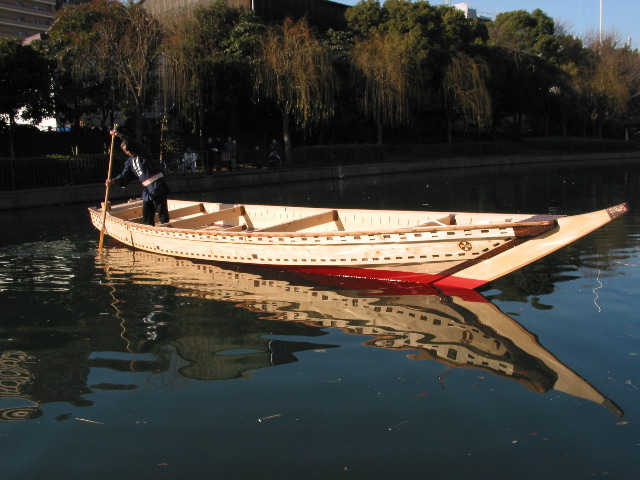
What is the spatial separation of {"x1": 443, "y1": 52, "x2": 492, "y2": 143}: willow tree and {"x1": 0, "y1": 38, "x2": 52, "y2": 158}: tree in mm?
19230

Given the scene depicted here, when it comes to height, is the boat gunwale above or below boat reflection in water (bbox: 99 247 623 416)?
above

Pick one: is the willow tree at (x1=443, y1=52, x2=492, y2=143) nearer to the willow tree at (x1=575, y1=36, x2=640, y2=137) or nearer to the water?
the willow tree at (x1=575, y1=36, x2=640, y2=137)

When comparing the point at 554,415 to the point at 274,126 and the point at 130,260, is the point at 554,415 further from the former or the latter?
the point at 274,126

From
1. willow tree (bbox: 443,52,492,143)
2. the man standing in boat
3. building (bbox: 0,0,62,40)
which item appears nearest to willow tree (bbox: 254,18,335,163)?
willow tree (bbox: 443,52,492,143)

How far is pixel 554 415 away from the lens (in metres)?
4.04

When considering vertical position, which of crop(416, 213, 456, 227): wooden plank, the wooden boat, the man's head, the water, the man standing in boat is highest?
the man's head

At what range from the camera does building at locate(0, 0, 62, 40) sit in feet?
219

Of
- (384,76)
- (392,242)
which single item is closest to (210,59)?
(384,76)

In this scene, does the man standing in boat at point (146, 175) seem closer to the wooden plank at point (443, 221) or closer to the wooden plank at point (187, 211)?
the wooden plank at point (187, 211)

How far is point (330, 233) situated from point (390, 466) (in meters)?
3.82

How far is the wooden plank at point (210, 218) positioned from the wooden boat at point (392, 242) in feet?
0.07

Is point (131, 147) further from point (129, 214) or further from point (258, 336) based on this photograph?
point (258, 336)

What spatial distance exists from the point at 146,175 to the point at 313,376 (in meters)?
5.57

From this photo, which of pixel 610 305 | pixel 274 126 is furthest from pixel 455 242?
pixel 274 126
